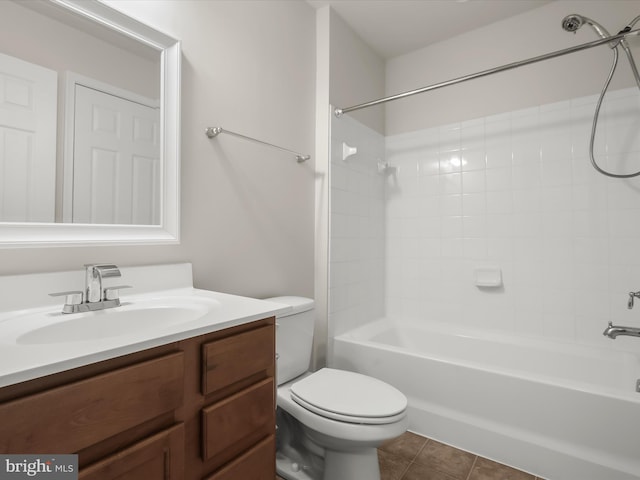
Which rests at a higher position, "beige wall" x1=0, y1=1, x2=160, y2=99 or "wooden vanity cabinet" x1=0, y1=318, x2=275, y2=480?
"beige wall" x1=0, y1=1, x2=160, y2=99

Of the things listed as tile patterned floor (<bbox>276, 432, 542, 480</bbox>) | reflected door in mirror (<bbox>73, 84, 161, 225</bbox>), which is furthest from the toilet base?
reflected door in mirror (<bbox>73, 84, 161, 225</bbox>)

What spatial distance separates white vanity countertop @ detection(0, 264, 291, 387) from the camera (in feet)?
1.87

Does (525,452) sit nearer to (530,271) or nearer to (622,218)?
(530,271)

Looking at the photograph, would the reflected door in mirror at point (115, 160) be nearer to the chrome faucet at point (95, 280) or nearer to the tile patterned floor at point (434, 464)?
the chrome faucet at point (95, 280)

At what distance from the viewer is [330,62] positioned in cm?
211

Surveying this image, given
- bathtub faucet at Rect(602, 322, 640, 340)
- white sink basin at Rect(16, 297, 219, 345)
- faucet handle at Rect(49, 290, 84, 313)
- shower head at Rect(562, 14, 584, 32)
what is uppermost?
shower head at Rect(562, 14, 584, 32)

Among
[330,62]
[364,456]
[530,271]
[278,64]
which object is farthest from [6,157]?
[530,271]

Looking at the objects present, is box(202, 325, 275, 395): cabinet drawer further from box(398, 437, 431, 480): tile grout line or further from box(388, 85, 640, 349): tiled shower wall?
box(388, 85, 640, 349): tiled shower wall

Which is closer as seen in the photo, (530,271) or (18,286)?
(18,286)

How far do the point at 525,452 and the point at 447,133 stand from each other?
6.43ft

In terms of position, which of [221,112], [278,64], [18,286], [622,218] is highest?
[278,64]

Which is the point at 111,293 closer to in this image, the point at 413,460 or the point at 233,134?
the point at 233,134

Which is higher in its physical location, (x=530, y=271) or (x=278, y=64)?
(x=278, y=64)

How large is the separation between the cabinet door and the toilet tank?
0.71 metres
